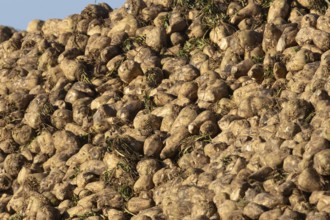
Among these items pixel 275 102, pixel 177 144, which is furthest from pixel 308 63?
pixel 177 144

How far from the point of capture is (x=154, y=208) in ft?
35.0

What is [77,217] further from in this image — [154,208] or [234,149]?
[234,149]

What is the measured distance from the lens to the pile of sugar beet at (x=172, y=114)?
1006 centimetres

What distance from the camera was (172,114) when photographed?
38.6 ft

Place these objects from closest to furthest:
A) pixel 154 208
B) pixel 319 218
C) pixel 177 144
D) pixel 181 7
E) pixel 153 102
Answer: pixel 319 218 → pixel 154 208 → pixel 177 144 → pixel 153 102 → pixel 181 7

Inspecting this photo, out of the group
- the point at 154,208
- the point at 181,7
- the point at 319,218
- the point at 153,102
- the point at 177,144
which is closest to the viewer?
the point at 319,218

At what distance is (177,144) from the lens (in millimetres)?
11398

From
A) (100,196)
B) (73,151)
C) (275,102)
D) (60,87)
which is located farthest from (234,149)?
(60,87)

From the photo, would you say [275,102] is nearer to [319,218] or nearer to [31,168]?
[319,218]

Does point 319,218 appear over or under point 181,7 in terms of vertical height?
under

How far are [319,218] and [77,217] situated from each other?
277cm

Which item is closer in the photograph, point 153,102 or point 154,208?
point 154,208

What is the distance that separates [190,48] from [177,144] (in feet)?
5.46

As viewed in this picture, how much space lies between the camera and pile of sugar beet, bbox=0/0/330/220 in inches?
396
